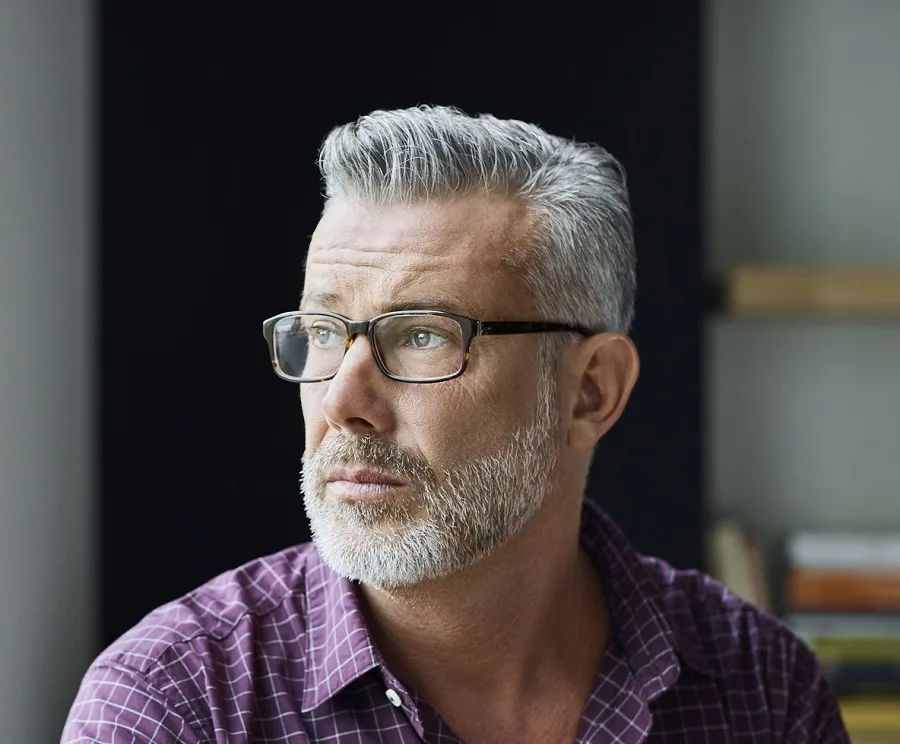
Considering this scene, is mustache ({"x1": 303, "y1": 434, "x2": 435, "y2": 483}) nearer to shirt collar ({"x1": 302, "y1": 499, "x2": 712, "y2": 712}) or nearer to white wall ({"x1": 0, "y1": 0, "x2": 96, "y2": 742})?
shirt collar ({"x1": 302, "y1": 499, "x2": 712, "y2": 712})

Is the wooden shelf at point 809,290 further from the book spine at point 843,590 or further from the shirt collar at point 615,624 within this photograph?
the shirt collar at point 615,624

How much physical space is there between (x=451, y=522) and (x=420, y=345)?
7.2 inches

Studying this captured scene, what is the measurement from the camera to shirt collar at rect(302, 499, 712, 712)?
1.25m

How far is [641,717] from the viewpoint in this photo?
133cm

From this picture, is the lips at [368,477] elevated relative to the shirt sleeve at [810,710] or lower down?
elevated

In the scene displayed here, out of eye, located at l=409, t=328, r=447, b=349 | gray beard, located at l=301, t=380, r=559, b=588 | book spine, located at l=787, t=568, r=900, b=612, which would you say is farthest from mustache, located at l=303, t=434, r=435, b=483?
book spine, located at l=787, t=568, r=900, b=612

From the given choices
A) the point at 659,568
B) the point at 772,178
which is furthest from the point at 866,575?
the point at 659,568

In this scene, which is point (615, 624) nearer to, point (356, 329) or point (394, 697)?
point (394, 697)

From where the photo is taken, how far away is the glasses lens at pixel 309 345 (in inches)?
50.5

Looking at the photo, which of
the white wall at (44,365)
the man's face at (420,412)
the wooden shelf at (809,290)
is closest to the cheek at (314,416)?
the man's face at (420,412)

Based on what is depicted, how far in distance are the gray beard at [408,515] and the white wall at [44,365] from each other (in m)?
0.86

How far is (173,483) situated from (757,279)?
124 centimetres

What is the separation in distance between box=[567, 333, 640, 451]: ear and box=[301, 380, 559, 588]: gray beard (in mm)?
133

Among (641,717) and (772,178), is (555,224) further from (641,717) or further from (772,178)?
(772,178)
